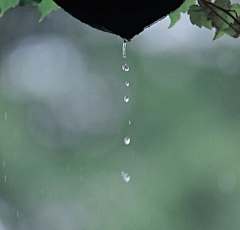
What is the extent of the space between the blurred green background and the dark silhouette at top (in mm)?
5419

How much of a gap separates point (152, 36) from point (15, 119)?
6.63 ft

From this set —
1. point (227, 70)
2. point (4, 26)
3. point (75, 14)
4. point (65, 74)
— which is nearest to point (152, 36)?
point (227, 70)

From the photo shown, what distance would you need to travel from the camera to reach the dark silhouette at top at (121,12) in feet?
2.07

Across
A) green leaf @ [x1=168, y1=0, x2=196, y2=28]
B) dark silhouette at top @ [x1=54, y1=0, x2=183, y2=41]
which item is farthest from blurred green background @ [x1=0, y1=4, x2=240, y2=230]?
dark silhouette at top @ [x1=54, y1=0, x2=183, y2=41]

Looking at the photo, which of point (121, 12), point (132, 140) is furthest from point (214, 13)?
point (132, 140)

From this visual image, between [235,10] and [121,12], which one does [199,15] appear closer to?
[235,10]

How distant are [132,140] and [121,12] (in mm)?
5862

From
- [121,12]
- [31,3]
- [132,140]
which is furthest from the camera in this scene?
[132,140]

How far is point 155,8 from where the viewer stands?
0.64 metres

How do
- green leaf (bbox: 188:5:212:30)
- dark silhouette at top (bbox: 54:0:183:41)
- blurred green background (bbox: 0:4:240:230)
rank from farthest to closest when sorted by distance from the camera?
blurred green background (bbox: 0:4:240:230)
green leaf (bbox: 188:5:212:30)
dark silhouette at top (bbox: 54:0:183:41)

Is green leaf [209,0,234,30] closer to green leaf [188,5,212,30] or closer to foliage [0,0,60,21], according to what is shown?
green leaf [188,5,212,30]

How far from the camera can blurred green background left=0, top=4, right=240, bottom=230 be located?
20.2 ft

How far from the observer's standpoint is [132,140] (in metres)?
6.48

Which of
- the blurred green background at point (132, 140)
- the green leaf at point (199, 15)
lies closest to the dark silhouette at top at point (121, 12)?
the green leaf at point (199, 15)
